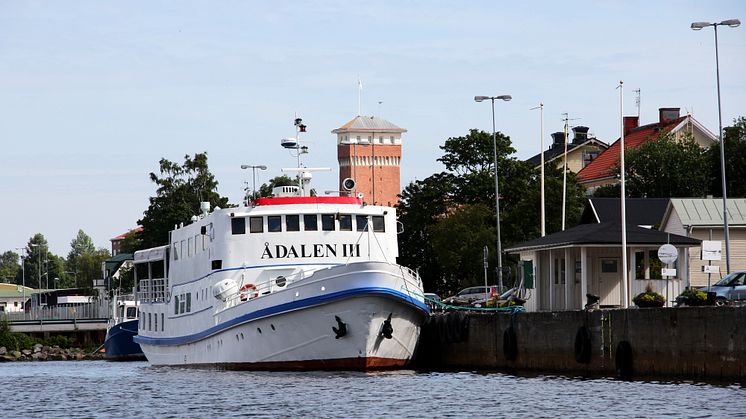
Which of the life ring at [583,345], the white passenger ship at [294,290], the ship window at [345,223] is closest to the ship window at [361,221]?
the white passenger ship at [294,290]

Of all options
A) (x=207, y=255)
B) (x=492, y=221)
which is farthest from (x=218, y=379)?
(x=492, y=221)

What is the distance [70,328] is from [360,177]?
8811 cm

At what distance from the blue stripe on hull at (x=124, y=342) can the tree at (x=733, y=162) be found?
44.8m

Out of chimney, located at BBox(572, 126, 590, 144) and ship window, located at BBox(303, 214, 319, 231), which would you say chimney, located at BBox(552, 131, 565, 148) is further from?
ship window, located at BBox(303, 214, 319, 231)

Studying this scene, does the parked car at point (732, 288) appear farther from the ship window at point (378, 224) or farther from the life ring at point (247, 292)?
the life ring at point (247, 292)

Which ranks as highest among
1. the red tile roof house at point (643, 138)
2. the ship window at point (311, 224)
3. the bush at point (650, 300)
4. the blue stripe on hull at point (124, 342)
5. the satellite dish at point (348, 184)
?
the red tile roof house at point (643, 138)

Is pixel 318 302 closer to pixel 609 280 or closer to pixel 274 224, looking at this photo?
pixel 274 224

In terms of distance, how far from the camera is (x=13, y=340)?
87.1m

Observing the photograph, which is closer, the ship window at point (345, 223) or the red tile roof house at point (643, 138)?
the ship window at point (345, 223)

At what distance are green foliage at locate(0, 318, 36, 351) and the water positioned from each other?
46.3 meters

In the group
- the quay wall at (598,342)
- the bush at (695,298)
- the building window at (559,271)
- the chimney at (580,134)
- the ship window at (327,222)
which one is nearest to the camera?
the quay wall at (598,342)

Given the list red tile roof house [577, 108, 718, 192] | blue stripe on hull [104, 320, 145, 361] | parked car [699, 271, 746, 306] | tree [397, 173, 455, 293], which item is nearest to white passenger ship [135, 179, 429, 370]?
parked car [699, 271, 746, 306]

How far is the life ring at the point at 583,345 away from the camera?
36.9 m

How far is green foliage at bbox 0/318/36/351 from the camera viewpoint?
86438mm
